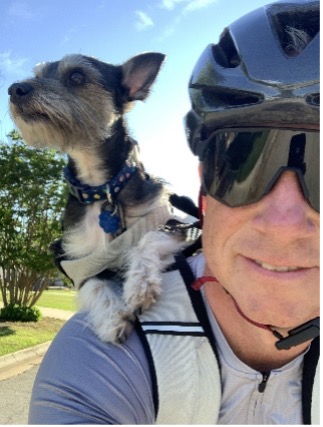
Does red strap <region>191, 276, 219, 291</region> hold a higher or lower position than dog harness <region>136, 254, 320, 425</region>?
higher

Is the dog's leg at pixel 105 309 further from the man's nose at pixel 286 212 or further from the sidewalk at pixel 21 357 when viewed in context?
the sidewalk at pixel 21 357

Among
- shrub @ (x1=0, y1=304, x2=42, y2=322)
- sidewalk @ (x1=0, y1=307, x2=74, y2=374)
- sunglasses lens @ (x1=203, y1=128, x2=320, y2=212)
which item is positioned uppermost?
sunglasses lens @ (x1=203, y1=128, x2=320, y2=212)

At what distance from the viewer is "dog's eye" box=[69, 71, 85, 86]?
191 inches

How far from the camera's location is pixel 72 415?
1778 millimetres

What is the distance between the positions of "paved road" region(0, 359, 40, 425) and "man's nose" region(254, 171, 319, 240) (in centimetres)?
685

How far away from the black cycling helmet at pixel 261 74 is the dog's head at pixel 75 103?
226 centimetres

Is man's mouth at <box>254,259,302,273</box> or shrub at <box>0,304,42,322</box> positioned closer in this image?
man's mouth at <box>254,259,302,273</box>

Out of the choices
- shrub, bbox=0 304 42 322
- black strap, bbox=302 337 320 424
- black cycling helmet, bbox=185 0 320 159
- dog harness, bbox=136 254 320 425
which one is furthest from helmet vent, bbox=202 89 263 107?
shrub, bbox=0 304 42 322

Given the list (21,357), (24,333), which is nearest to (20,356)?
(21,357)

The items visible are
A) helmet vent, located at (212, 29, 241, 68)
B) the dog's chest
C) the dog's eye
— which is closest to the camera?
helmet vent, located at (212, 29, 241, 68)

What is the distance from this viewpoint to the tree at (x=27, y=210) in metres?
18.8

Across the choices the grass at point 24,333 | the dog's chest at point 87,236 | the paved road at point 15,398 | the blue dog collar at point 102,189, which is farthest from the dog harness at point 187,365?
the grass at point 24,333

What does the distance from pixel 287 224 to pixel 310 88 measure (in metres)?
0.56

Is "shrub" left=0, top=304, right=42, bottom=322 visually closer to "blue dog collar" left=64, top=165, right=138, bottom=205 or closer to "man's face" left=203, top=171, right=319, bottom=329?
"blue dog collar" left=64, top=165, right=138, bottom=205
